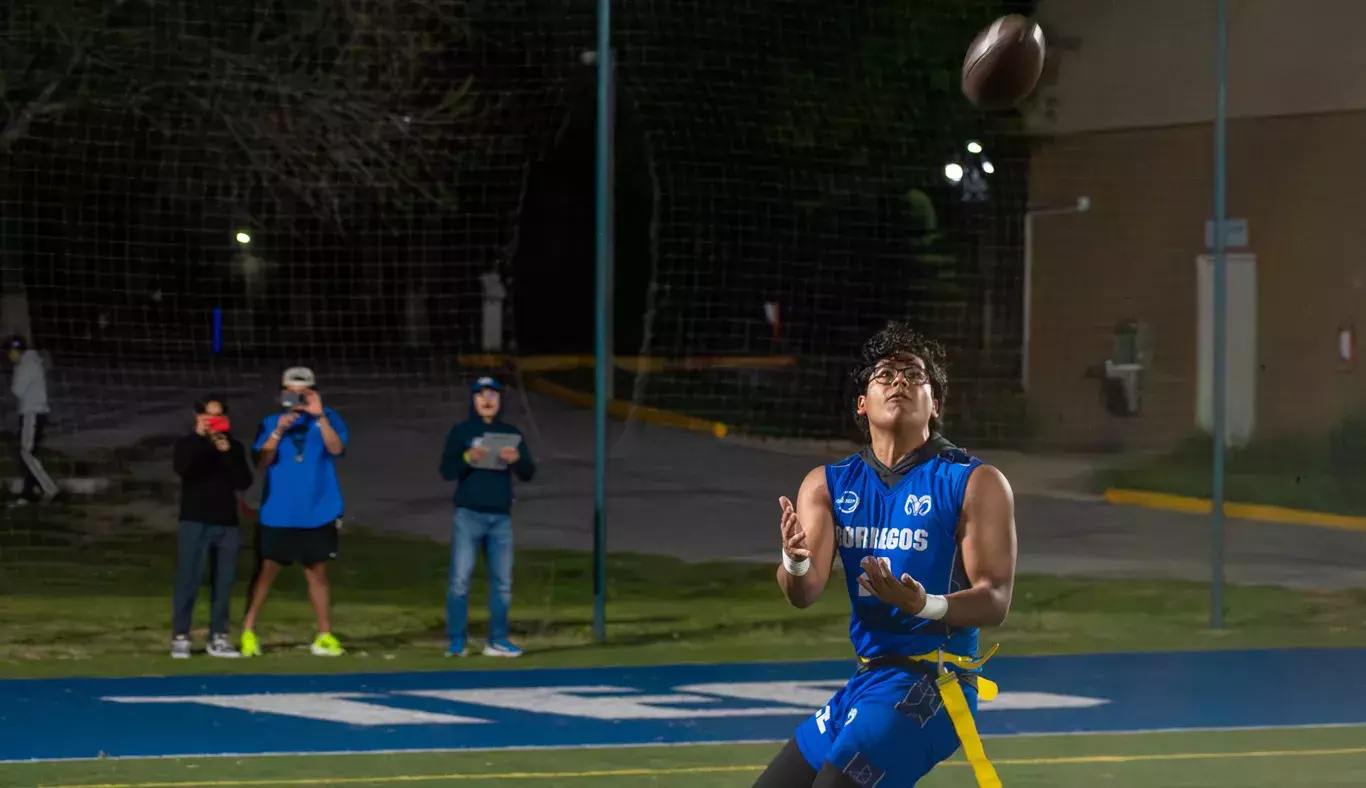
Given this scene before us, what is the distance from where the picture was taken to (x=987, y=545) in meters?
5.30

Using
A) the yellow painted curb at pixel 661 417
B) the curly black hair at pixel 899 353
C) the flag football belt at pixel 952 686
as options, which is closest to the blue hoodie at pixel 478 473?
the curly black hair at pixel 899 353

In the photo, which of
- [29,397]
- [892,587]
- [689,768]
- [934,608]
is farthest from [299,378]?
[29,397]

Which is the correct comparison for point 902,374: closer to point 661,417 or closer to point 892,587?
point 892,587

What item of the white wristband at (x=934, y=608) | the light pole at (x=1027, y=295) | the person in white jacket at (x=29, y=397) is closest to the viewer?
the white wristband at (x=934, y=608)

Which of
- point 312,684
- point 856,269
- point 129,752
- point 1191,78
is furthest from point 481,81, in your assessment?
point 1191,78

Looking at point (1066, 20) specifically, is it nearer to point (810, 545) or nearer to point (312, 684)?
point (312, 684)

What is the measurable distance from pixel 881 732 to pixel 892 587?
51 cm

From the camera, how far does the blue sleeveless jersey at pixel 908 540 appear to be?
17.5 feet

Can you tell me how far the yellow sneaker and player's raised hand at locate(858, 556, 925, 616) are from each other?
26.4 ft

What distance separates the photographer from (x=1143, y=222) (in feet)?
84.8

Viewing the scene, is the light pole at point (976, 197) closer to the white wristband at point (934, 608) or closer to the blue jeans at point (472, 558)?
the blue jeans at point (472, 558)

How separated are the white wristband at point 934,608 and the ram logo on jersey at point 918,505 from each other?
0.91ft

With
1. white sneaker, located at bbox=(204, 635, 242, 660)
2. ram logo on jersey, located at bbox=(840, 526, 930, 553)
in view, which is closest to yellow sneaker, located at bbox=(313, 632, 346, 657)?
white sneaker, located at bbox=(204, 635, 242, 660)

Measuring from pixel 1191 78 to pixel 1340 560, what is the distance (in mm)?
8478
